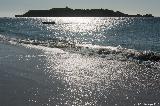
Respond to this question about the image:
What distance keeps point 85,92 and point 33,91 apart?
1971mm

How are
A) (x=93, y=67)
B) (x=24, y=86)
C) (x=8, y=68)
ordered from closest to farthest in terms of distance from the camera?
1. (x=24, y=86)
2. (x=8, y=68)
3. (x=93, y=67)

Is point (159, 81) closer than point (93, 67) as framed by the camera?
Yes

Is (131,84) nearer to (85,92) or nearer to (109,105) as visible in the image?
(85,92)

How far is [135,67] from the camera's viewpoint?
66.3ft

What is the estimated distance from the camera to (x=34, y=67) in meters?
19.4

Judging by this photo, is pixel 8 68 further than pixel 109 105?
Yes

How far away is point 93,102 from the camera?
1156 centimetres

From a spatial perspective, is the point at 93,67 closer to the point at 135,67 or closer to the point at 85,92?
the point at 135,67

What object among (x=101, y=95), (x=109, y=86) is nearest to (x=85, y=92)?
(x=101, y=95)

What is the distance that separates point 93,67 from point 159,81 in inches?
206

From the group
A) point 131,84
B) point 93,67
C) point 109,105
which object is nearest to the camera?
point 109,105

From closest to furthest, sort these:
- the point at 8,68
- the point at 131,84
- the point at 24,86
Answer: the point at 24,86 < the point at 131,84 < the point at 8,68

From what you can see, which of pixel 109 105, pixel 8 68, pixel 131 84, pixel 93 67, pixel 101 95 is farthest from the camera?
pixel 93 67

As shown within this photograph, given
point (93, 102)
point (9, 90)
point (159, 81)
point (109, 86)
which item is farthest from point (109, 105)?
point (159, 81)
